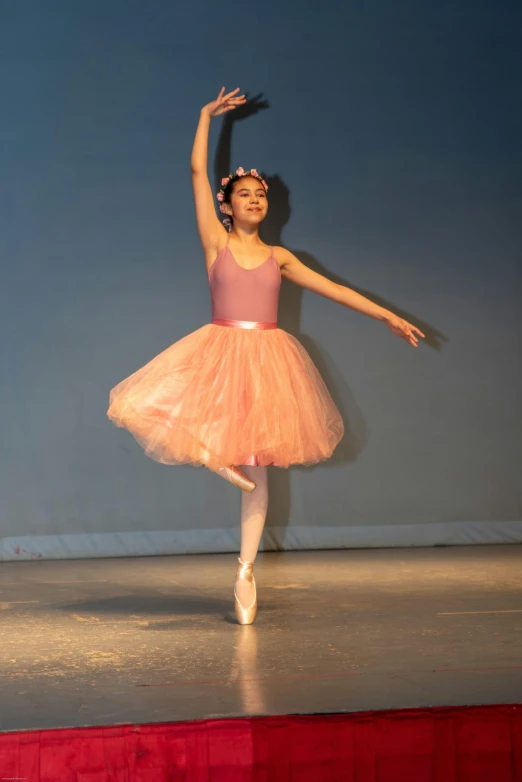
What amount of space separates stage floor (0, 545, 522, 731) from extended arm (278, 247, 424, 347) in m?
0.82

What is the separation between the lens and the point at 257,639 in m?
2.40

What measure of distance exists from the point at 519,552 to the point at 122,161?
2330 mm

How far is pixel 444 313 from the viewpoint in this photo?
431 cm

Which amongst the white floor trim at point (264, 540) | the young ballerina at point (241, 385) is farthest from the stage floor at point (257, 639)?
the young ballerina at point (241, 385)

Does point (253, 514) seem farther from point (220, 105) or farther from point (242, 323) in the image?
point (220, 105)

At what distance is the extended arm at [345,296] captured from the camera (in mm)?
2887

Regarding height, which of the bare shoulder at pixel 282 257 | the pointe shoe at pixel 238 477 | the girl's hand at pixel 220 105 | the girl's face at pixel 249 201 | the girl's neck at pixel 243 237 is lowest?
the pointe shoe at pixel 238 477

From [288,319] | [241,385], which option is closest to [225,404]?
[241,385]

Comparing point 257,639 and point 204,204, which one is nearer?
point 257,639

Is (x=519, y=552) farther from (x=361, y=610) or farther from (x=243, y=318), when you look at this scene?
(x=243, y=318)

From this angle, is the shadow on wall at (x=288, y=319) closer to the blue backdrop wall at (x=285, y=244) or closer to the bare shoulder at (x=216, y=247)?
the blue backdrop wall at (x=285, y=244)

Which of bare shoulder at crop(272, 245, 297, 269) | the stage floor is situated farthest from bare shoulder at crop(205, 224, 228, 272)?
the stage floor

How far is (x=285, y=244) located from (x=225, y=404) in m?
1.61

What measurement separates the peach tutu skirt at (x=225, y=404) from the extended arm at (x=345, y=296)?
24cm
